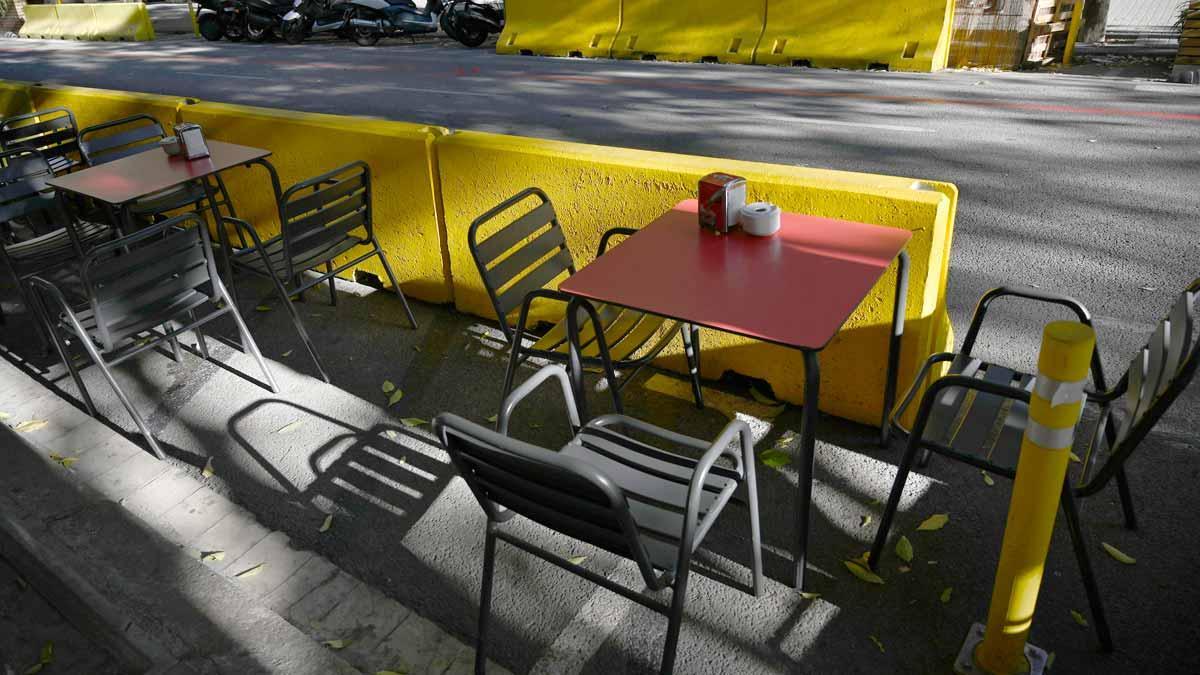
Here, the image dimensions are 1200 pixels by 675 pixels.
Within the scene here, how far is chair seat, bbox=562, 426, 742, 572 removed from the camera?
223 centimetres

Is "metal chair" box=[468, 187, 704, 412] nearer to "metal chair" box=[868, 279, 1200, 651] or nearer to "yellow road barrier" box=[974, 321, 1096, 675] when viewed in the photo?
"metal chair" box=[868, 279, 1200, 651]

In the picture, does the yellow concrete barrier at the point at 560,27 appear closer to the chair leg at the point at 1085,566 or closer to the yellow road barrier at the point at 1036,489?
the chair leg at the point at 1085,566

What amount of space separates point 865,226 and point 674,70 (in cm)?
980

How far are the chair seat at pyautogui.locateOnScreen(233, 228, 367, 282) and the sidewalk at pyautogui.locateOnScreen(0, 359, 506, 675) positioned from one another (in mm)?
1129

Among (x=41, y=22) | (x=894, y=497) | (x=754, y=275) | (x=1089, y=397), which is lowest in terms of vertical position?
(x=41, y=22)

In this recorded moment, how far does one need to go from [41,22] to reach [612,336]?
30.5 m

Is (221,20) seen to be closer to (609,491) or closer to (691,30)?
(691,30)

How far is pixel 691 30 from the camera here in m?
12.8

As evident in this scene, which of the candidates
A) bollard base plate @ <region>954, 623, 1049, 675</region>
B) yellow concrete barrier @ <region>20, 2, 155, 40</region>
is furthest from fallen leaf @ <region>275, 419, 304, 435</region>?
yellow concrete barrier @ <region>20, 2, 155, 40</region>

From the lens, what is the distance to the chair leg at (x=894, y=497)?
249cm

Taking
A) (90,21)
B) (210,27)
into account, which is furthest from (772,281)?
(90,21)

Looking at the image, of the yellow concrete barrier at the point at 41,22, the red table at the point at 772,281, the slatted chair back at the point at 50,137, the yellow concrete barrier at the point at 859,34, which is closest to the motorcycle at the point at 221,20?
the yellow concrete barrier at the point at 41,22

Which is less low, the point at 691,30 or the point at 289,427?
the point at 691,30

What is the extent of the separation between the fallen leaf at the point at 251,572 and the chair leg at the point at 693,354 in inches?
77.4
